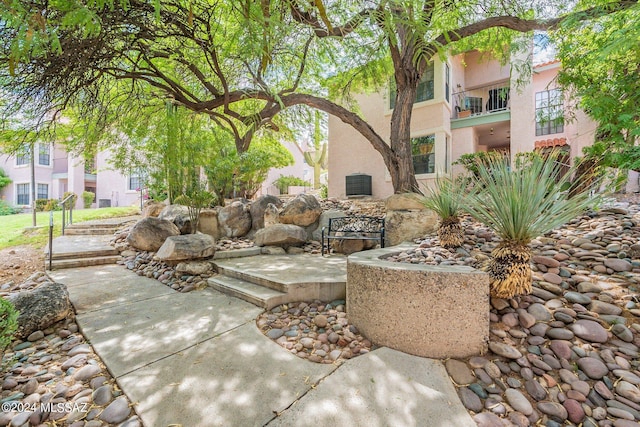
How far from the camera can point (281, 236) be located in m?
5.34

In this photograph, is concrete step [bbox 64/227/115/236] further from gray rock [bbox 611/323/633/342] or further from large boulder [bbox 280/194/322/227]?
gray rock [bbox 611/323/633/342]

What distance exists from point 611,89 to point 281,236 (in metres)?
5.14

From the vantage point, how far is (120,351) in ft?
7.07

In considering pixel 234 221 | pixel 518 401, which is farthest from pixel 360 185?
pixel 518 401

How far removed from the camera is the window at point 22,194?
1602 centimetres

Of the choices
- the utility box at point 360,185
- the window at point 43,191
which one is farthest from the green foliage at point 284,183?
the window at point 43,191

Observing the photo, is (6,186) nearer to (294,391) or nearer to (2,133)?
(2,133)

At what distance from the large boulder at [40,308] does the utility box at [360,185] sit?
781cm

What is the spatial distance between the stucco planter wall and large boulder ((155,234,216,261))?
122 inches

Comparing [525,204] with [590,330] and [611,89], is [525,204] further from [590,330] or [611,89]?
[611,89]

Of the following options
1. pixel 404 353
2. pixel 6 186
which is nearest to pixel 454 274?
pixel 404 353

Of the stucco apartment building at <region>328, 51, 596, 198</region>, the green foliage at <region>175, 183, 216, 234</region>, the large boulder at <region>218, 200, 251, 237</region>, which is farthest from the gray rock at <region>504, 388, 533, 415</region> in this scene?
the stucco apartment building at <region>328, 51, 596, 198</region>

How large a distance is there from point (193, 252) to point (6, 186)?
67.7 ft

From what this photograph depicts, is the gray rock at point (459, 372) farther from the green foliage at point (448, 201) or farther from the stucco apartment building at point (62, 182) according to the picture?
the stucco apartment building at point (62, 182)
